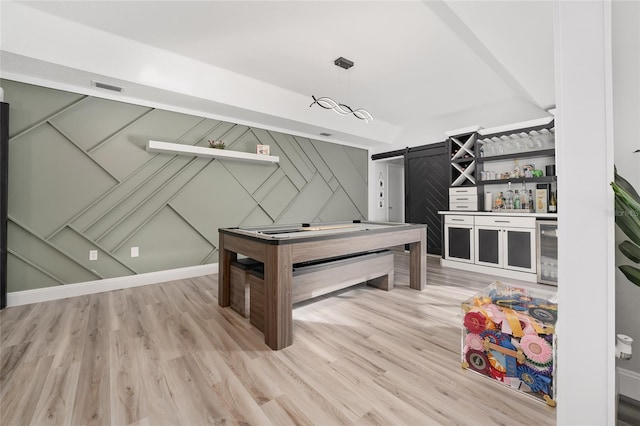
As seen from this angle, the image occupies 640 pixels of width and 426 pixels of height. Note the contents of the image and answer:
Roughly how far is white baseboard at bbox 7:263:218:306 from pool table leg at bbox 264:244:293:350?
2356 mm

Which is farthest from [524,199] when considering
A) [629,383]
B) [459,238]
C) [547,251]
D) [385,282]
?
[629,383]

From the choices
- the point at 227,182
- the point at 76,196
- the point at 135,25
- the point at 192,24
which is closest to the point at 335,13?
the point at 192,24

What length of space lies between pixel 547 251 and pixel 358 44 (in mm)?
3457

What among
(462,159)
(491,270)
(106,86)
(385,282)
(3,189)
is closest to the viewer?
(3,189)

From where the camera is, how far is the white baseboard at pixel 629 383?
4.58 feet

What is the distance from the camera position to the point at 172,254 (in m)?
3.72

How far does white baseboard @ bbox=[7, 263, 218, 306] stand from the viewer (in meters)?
2.79

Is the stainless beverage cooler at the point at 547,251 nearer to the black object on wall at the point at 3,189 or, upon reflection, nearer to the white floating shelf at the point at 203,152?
the white floating shelf at the point at 203,152

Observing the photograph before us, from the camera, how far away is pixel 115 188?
3314 millimetres

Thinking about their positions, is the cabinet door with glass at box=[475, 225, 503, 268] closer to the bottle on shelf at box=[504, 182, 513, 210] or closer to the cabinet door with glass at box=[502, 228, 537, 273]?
the cabinet door with glass at box=[502, 228, 537, 273]

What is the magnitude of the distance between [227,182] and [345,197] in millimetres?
2683

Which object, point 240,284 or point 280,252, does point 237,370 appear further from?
point 240,284

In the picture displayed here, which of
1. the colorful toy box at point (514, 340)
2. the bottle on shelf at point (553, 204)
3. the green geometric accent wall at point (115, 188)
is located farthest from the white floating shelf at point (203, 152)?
→ the bottle on shelf at point (553, 204)

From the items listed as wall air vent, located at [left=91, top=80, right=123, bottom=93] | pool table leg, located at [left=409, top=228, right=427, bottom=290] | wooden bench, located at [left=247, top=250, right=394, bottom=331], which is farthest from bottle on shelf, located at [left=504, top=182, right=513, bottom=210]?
wall air vent, located at [left=91, top=80, right=123, bottom=93]
